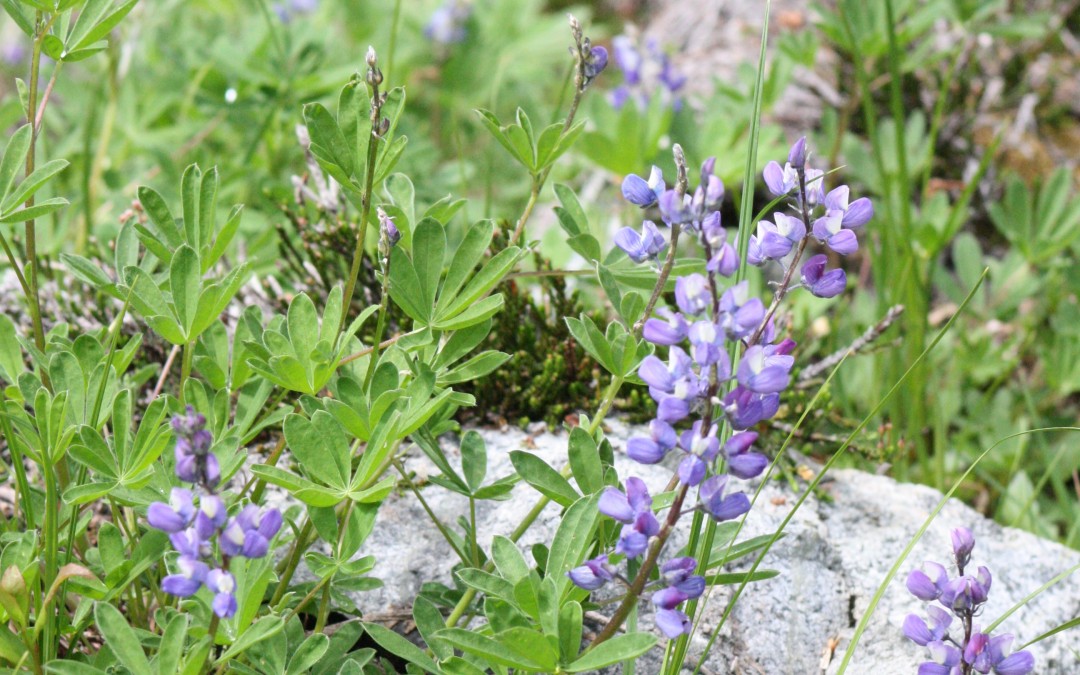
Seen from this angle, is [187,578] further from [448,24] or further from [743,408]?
[448,24]

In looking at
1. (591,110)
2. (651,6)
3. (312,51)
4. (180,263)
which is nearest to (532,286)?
(591,110)

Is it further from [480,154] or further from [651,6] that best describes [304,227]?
[651,6]

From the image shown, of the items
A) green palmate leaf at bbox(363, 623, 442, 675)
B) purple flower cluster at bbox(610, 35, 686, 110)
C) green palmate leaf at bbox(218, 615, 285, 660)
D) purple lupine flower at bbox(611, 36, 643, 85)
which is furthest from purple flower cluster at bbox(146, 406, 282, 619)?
purple lupine flower at bbox(611, 36, 643, 85)

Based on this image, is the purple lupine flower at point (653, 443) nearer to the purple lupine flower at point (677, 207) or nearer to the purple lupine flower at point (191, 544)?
the purple lupine flower at point (677, 207)

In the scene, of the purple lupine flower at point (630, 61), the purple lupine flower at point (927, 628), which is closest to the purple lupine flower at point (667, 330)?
the purple lupine flower at point (927, 628)

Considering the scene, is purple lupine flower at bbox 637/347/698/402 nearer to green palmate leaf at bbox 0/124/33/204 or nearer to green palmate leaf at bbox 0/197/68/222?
green palmate leaf at bbox 0/197/68/222

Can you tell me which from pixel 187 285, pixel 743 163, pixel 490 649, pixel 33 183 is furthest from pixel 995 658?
pixel 743 163
